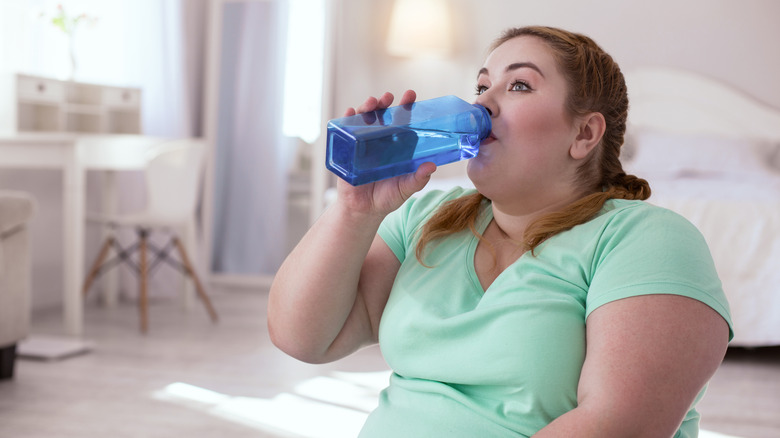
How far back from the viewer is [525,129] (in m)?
0.91

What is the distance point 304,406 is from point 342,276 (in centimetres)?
142

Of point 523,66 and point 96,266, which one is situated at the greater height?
point 523,66

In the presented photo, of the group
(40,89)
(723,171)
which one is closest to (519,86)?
(40,89)

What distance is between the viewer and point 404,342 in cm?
91

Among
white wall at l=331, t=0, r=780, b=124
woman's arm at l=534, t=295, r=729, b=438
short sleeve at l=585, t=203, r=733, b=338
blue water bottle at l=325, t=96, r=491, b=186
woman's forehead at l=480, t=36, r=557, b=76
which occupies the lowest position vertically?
woman's arm at l=534, t=295, r=729, b=438

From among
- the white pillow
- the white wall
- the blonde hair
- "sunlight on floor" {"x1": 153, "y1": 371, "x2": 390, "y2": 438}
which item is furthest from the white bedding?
the blonde hair

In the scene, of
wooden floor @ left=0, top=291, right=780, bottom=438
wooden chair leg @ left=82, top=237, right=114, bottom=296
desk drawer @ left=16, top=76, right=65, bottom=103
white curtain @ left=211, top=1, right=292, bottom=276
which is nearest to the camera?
wooden floor @ left=0, top=291, right=780, bottom=438

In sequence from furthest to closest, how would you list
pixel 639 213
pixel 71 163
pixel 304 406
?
1. pixel 71 163
2. pixel 304 406
3. pixel 639 213

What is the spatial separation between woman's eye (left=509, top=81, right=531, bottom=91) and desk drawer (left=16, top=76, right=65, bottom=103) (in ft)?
9.38

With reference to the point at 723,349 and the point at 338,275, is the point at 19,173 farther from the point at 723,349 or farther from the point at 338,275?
the point at 723,349

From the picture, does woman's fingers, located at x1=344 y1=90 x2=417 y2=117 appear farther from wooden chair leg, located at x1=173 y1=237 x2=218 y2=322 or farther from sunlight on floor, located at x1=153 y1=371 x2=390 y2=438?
wooden chair leg, located at x1=173 y1=237 x2=218 y2=322

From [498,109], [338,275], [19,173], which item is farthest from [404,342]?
[19,173]

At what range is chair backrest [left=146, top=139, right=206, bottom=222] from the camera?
3.30 metres

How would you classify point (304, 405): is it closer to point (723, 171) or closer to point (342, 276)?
point (342, 276)
